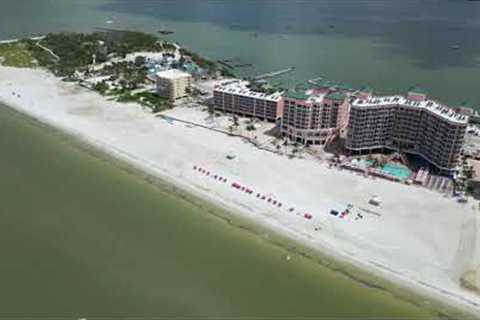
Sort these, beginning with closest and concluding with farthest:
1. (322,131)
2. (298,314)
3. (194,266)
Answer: (298,314) < (194,266) < (322,131)

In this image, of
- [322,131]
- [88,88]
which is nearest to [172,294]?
[322,131]

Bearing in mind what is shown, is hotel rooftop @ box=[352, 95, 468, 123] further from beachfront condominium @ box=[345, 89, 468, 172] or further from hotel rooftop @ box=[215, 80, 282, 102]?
hotel rooftop @ box=[215, 80, 282, 102]

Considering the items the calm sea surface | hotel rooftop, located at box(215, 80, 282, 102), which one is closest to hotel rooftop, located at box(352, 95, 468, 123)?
hotel rooftop, located at box(215, 80, 282, 102)

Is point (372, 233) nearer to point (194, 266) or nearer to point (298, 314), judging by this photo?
point (298, 314)

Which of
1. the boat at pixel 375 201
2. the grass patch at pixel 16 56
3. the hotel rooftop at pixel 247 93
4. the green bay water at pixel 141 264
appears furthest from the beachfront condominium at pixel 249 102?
the grass patch at pixel 16 56

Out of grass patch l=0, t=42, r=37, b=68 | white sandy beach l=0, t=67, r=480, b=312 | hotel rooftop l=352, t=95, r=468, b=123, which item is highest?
hotel rooftop l=352, t=95, r=468, b=123
